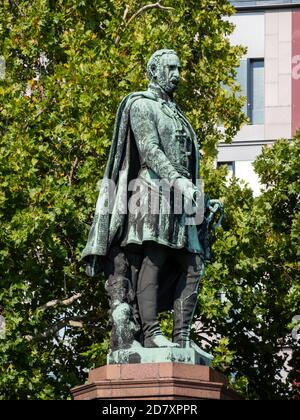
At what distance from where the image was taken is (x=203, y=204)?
1603 cm

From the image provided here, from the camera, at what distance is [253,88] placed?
47500 mm

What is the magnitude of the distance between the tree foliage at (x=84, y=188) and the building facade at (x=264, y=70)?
1304cm

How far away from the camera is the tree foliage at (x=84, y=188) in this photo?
2872 centimetres

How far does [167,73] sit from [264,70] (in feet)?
103

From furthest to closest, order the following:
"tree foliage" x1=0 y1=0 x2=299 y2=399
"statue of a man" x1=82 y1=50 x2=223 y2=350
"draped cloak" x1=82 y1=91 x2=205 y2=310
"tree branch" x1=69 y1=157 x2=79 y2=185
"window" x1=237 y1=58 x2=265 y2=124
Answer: "window" x1=237 y1=58 x2=265 y2=124 < "tree branch" x1=69 y1=157 x2=79 y2=185 < "tree foliage" x1=0 y1=0 x2=299 y2=399 < "draped cloak" x1=82 y1=91 x2=205 y2=310 < "statue of a man" x1=82 y1=50 x2=223 y2=350

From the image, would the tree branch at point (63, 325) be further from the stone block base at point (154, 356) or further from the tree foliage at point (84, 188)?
the stone block base at point (154, 356)

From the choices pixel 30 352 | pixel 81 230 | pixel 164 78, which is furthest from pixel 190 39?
pixel 164 78

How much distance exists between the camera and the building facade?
154 feet

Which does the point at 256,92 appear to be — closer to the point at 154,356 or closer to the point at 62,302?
the point at 62,302

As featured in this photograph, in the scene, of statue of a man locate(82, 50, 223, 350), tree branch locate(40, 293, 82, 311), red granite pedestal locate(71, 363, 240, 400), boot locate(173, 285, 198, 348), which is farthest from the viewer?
tree branch locate(40, 293, 82, 311)

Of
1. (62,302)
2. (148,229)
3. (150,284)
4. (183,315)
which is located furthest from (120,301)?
(62,302)

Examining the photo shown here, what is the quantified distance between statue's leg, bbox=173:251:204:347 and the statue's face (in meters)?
1.81

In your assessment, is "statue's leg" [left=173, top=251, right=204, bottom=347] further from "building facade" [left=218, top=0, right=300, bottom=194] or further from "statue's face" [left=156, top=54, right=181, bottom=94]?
"building facade" [left=218, top=0, right=300, bottom=194]

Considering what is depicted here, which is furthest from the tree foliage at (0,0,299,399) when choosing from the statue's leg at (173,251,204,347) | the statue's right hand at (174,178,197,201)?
the statue's right hand at (174,178,197,201)
